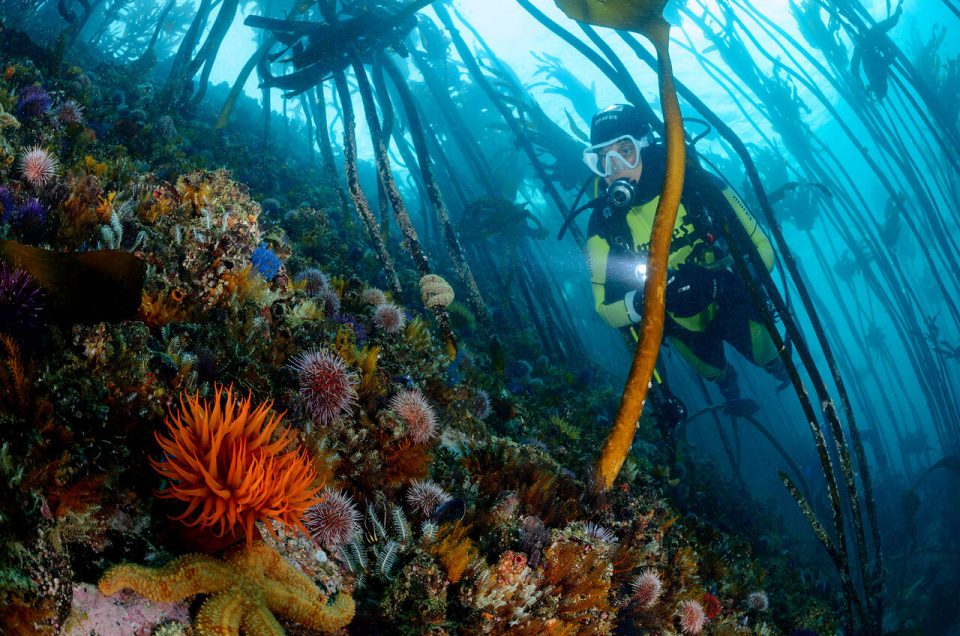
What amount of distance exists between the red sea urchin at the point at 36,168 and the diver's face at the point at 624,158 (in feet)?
23.4

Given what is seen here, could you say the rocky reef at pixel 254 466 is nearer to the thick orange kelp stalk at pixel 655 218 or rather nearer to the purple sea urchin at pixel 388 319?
the purple sea urchin at pixel 388 319

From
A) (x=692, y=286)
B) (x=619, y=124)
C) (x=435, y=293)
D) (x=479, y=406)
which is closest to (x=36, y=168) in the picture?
(x=435, y=293)

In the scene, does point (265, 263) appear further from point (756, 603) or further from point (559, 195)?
point (559, 195)

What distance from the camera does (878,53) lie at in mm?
9477

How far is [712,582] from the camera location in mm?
4262

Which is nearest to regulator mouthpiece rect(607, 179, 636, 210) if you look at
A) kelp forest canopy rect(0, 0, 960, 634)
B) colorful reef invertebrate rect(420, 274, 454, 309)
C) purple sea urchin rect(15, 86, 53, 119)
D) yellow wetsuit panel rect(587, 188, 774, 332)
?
kelp forest canopy rect(0, 0, 960, 634)

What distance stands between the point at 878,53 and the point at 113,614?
47.2 ft

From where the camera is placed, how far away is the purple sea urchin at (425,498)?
2.45m

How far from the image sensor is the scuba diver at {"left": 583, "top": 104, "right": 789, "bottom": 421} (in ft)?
22.3

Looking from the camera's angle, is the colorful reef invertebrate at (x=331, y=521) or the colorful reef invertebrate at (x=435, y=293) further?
the colorful reef invertebrate at (x=435, y=293)

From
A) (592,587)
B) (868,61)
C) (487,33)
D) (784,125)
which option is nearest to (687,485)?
(592,587)

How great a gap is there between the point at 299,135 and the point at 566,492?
18.9 metres

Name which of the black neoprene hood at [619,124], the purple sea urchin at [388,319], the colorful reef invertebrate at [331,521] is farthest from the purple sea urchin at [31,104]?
the black neoprene hood at [619,124]

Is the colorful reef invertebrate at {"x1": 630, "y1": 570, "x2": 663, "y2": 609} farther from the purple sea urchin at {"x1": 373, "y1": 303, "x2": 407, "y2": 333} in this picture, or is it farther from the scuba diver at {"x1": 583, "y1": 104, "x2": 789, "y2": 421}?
the scuba diver at {"x1": 583, "y1": 104, "x2": 789, "y2": 421}
